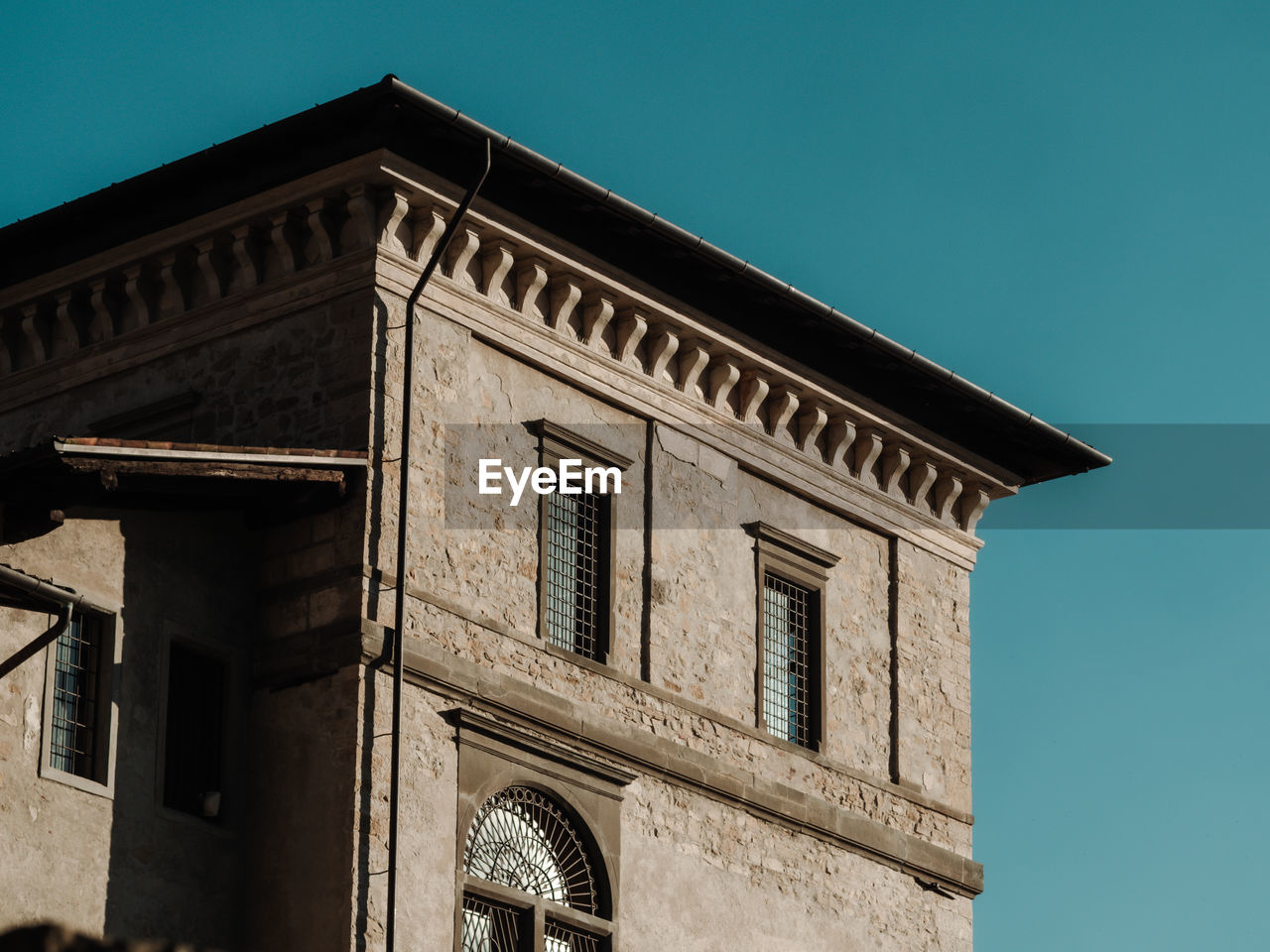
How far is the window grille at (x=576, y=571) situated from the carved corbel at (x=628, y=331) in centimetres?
126

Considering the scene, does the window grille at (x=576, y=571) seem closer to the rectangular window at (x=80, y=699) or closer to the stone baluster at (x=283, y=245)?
the stone baluster at (x=283, y=245)

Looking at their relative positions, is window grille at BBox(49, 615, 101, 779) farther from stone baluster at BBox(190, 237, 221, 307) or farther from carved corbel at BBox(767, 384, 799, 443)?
carved corbel at BBox(767, 384, 799, 443)

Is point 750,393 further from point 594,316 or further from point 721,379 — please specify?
point 594,316

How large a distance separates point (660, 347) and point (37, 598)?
268 inches

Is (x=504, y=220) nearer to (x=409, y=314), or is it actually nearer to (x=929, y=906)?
(x=409, y=314)

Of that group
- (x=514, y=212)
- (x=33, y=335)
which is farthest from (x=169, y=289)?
(x=514, y=212)

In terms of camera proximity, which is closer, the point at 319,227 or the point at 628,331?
the point at 319,227

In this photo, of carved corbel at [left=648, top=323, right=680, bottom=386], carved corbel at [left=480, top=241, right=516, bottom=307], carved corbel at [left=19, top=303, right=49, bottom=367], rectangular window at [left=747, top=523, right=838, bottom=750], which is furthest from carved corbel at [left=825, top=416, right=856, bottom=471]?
carved corbel at [left=19, top=303, right=49, bottom=367]

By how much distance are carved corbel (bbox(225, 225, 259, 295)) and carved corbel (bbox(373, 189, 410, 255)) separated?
1186 millimetres

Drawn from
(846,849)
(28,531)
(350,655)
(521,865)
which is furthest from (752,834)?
(28,531)

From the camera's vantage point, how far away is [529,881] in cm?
2162

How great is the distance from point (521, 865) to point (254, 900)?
2.22 m

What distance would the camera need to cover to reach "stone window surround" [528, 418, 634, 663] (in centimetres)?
2241

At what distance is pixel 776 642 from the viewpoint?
80.8ft
